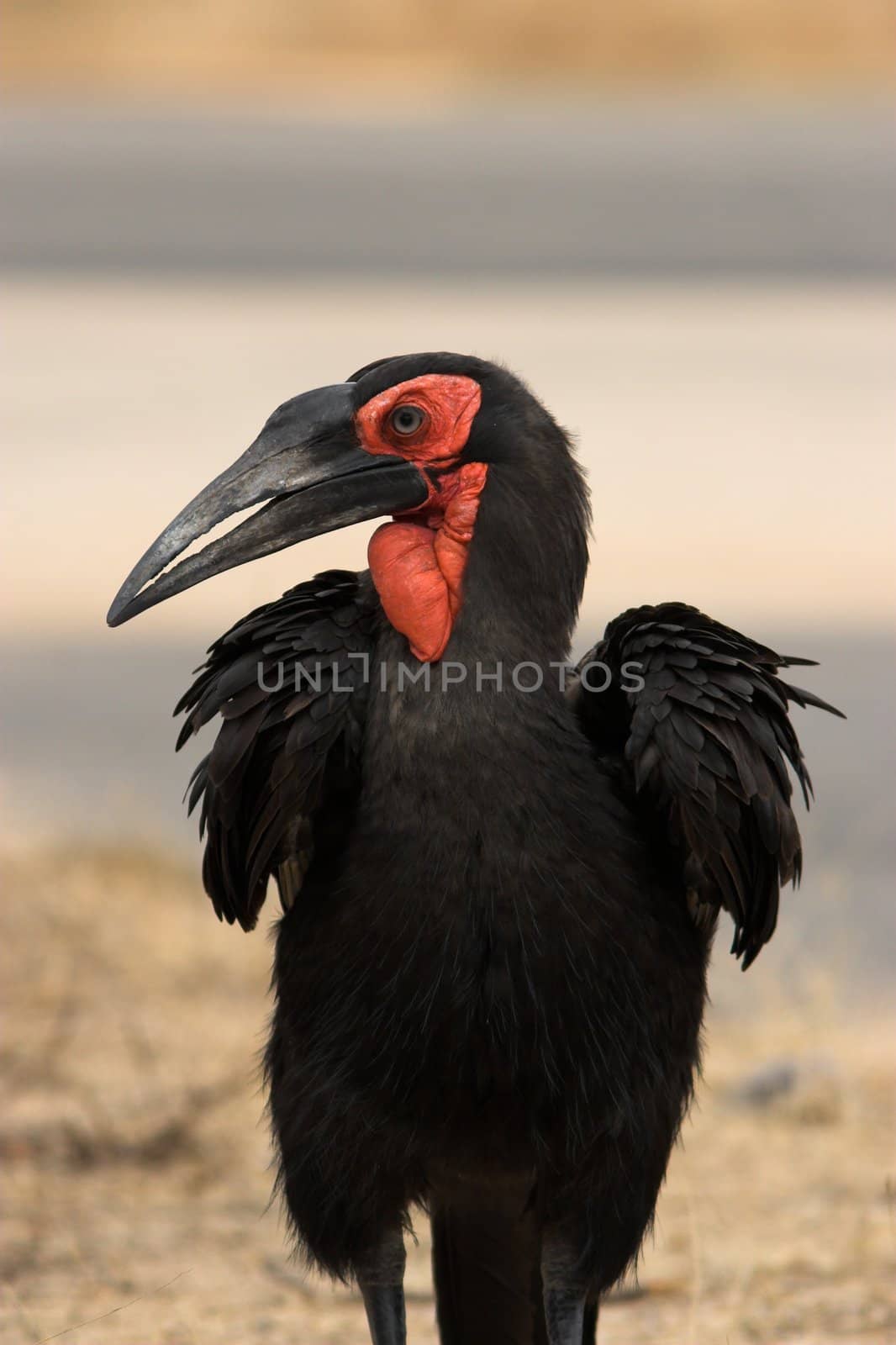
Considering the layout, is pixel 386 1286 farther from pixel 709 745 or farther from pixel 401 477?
pixel 401 477

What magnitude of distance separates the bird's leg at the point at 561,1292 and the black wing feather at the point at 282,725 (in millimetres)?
702

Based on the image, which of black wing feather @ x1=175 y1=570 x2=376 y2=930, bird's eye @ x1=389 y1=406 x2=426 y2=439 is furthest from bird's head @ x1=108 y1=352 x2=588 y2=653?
black wing feather @ x1=175 y1=570 x2=376 y2=930

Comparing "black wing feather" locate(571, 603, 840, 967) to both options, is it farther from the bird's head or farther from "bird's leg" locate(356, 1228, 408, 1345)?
"bird's leg" locate(356, 1228, 408, 1345)

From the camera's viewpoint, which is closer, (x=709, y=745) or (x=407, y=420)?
(x=709, y=745)

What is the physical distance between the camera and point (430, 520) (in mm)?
3047

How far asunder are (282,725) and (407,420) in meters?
0.49

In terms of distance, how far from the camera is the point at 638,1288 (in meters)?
4.16

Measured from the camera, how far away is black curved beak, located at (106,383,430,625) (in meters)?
3.01

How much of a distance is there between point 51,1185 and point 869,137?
18.0 m

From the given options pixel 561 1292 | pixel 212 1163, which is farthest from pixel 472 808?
pixel 212 1163

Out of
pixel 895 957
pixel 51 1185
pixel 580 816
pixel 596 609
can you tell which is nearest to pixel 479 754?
pixel 580 816

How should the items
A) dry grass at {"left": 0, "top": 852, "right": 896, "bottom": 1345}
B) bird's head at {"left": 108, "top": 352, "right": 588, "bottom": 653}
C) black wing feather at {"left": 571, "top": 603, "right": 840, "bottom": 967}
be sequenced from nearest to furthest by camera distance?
black wing feather at {"left": 571, "top": 603, "right": 840, "bottom": 967}
bird's head at {"left": 108, "top": 352, "right": 588, "bottom": 653}
dry grass at {"left": 0, "top": 852, "right": 896, "bottom": 1345}

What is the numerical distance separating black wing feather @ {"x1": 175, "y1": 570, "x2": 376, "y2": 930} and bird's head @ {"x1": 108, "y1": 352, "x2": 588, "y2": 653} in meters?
0.13

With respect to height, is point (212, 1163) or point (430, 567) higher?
point (430, 567)
